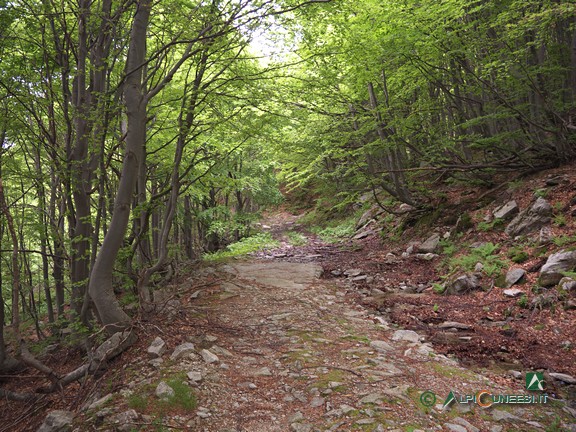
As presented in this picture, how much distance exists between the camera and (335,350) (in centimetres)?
420

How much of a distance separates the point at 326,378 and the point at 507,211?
6.23m

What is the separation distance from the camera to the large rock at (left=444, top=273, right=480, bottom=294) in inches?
233

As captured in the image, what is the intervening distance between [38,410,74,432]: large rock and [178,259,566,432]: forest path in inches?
42.4

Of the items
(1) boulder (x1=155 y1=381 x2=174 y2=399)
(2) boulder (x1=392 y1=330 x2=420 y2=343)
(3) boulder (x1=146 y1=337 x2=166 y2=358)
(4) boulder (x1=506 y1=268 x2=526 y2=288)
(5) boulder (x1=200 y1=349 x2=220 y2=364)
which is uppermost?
(3) boulder (x1=146 y1=337 x2=166 y2=358)

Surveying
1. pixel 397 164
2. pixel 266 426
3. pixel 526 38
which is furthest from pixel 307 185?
pixel 266 426

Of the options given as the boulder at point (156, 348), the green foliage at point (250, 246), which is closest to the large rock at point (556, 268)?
the boulder at point (156, 348)

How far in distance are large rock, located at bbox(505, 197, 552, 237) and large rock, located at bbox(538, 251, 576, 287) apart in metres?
1.47

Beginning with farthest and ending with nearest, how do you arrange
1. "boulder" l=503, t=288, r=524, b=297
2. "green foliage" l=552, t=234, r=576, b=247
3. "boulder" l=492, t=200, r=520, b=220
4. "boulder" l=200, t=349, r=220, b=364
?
"boulder" l=492, t=200, r=520, b=220 < "green foliage" l=552, t=234, r=576, b=247 < "boulder" l=503, t=288, r=524, b=297 < "boulder" l=200, t=349, r=220, b=364

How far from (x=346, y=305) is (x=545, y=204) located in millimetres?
4438

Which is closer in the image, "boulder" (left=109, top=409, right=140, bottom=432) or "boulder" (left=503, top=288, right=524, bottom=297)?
"boulder" (left=109, top=409, right=140, bottom=432)

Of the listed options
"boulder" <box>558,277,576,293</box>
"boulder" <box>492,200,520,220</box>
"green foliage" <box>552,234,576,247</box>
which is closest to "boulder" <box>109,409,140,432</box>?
"boulder" <box>558,277,576,293</box>

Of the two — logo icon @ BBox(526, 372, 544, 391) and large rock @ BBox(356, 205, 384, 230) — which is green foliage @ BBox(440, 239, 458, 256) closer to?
logo icon @ BBox(526, 372, 544, 391)

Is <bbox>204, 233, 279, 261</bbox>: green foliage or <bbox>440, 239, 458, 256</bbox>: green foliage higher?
<bbox>204, 233, 279, 261</bbox>: green foliage

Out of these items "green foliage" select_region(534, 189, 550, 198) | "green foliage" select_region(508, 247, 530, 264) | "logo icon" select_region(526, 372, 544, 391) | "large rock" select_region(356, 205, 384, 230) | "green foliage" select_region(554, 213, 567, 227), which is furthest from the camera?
"large rock" select_region(356, 205, 384, 230)
